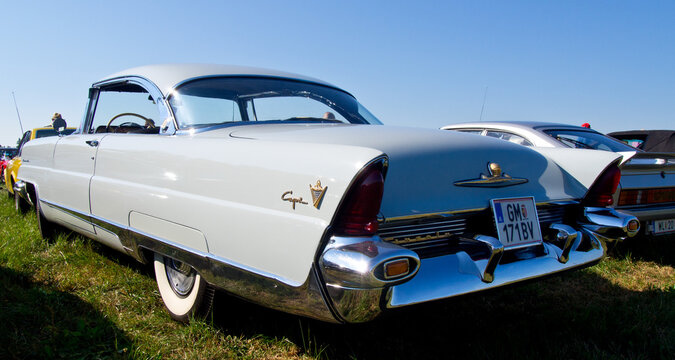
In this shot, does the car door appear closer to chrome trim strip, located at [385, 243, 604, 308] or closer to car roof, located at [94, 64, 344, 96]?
car roof, located at [94, 64, 344, 96]

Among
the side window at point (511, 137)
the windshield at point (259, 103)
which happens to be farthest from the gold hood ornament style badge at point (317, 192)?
the side window at point (511, 137)

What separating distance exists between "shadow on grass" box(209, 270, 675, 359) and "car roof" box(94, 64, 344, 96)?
1267 mm

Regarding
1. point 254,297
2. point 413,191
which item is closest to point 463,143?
point 413,191

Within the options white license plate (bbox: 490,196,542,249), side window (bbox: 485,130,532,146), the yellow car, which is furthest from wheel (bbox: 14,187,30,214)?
white license plate (bbox: 490,196,542,249)

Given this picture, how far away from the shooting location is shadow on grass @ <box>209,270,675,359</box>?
2088 mm

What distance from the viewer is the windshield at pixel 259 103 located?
2.54 m

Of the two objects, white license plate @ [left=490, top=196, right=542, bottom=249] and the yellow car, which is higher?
white license plate @ [left=490, top=196, right=542, bottom=249]

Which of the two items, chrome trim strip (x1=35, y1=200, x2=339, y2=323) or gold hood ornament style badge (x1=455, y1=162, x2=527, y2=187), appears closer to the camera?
chrome trim strip (x1=35, y1=200, x2=339, y2=323)

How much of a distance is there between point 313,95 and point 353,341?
1.51 m

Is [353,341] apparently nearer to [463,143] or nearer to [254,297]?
[254,297]

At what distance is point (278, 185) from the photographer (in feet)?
5.67

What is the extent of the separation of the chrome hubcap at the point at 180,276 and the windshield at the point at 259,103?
72 centimetres

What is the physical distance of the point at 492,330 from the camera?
7.71ft

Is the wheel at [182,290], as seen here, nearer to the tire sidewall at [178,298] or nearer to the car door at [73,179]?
the tire sidewall at [178,298]
